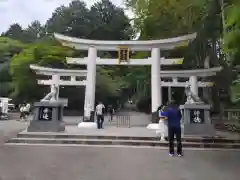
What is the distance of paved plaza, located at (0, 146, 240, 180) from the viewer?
6.34 m

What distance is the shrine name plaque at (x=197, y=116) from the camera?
13444 millimetres

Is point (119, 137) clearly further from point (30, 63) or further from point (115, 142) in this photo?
point (30, 63)

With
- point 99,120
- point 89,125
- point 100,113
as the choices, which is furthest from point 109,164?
point 89,125

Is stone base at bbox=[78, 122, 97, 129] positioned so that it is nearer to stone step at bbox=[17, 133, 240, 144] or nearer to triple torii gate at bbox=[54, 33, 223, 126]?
triple torii gate at bbox=[54, 33, 223, 126]

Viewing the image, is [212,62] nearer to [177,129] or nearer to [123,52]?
[123,52]

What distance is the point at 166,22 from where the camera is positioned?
24.2 m

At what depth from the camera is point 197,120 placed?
44.2 ft

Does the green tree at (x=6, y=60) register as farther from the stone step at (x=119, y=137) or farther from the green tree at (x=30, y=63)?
the stone step at (x=119, y=137)

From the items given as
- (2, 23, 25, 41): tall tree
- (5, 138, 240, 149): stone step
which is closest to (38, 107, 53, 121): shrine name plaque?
(5, 138, 240, 149): stone step

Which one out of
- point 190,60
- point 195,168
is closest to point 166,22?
point 190,60

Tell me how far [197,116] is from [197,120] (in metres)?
0.17

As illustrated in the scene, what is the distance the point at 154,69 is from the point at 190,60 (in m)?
8.95

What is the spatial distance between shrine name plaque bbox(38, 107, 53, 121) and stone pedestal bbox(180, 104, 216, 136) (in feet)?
19.1

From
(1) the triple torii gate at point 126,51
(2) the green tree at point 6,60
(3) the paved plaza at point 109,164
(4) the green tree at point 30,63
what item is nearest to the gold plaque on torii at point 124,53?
(1) the triple torii gate at point 126,51
